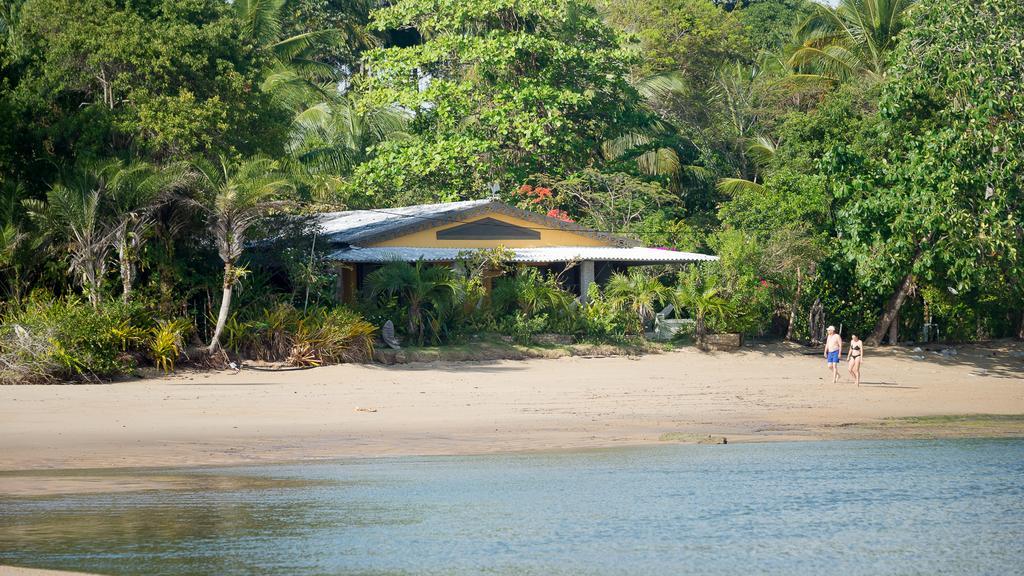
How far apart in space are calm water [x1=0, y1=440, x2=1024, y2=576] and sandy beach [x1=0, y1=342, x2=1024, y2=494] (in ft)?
3.61

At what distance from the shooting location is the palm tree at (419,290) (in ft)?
79.0

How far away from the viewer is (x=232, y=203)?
20.7 metres

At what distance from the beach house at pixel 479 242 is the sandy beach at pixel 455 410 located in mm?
3835

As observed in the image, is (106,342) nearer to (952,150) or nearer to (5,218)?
(5,218)

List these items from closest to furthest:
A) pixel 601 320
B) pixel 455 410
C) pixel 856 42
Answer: pixel 455 410 → pixel 601 320 → pixel 856 42

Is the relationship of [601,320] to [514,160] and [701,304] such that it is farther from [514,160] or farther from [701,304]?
[514,160]

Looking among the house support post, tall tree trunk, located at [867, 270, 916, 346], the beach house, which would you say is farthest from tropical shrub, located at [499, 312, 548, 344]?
tall tree trunk, located at [867, 270, 916, 346]

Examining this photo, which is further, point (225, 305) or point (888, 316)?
point (888, 316)

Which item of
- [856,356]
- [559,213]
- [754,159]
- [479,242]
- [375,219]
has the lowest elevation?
[856,356]

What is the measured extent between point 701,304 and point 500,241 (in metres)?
5.19

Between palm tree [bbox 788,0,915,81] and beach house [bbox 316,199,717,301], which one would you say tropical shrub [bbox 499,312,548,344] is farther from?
palm tree [bbox 788,0,915,81]

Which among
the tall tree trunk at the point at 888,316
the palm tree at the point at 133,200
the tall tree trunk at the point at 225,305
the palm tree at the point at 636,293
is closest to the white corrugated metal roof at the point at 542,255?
the palm tree at the point at 636,293

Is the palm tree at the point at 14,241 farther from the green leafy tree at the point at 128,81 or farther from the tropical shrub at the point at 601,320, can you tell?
the tropical shrub at the point at 601,320

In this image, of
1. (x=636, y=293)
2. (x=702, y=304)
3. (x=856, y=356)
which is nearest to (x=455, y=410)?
(x=856, y=356)
